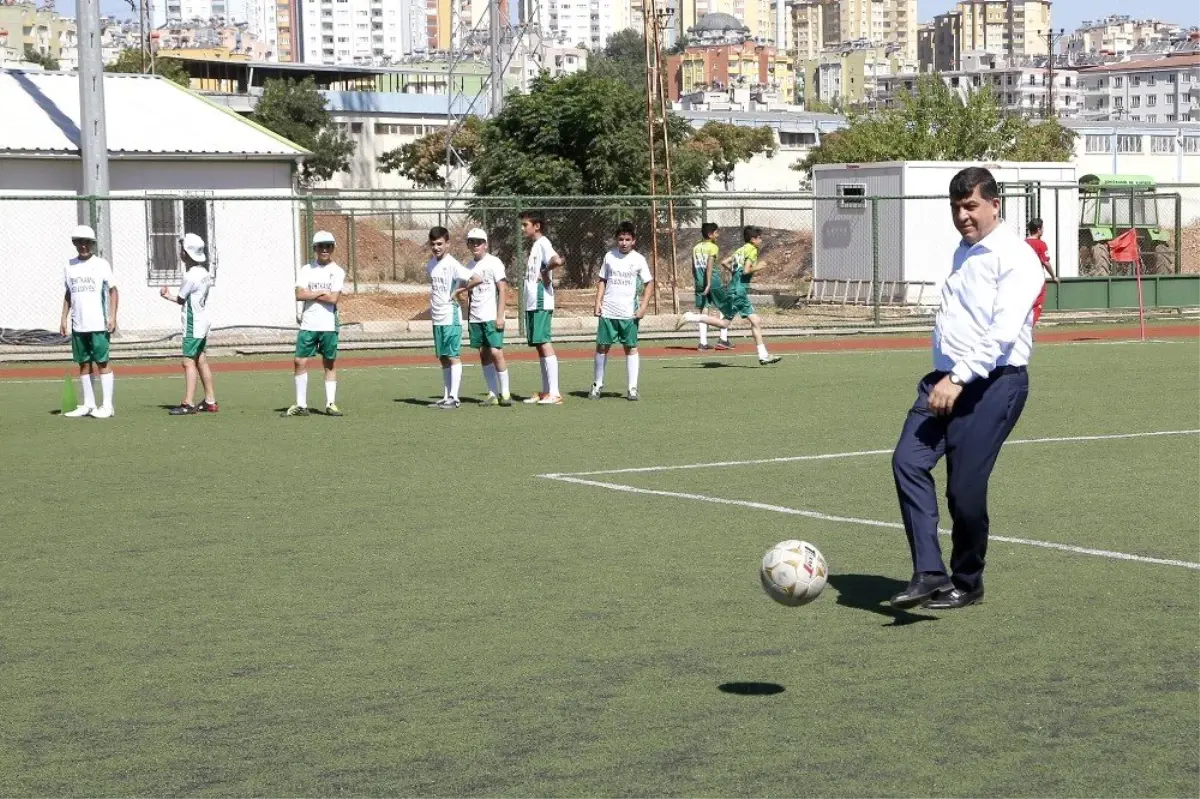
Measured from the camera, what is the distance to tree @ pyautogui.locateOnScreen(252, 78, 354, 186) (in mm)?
91188

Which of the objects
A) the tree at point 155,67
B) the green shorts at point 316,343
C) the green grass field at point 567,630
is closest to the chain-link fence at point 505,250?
the green shorts at point 316,343

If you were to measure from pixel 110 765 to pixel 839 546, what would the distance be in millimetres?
4885

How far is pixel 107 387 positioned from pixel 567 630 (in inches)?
444

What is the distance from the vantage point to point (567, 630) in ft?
25.0

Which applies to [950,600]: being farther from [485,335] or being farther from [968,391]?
[485,335]

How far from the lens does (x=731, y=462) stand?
44.0 feet

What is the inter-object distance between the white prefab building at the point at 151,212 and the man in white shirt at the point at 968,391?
2365 cm

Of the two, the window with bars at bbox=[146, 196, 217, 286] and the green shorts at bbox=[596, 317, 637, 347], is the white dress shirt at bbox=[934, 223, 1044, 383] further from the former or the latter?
the window with bars at bbox=[146, 196, 217, 286]

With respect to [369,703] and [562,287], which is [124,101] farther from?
[369,703]

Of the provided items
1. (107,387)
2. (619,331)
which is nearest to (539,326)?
(619,331)

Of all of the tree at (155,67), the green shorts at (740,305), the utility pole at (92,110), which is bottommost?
the green shorts at (740,305)

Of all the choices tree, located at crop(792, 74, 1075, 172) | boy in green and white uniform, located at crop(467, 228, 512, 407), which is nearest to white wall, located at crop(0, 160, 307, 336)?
boy in green and white uniform, located at crop(467, 228, 512, 407)

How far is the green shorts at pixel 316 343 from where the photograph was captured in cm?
1730

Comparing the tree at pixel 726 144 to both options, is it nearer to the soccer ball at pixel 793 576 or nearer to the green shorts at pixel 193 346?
the green shorts at pixel 193 346
